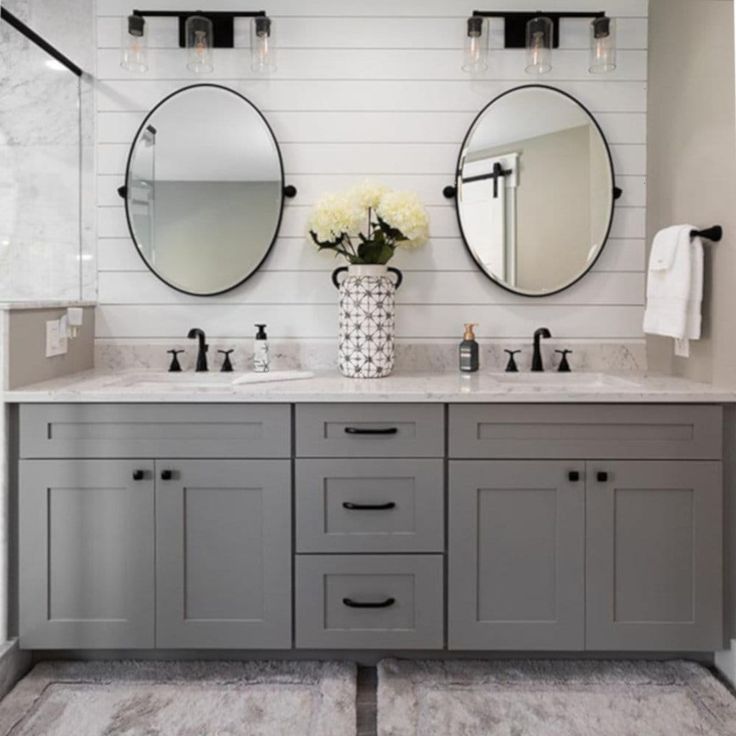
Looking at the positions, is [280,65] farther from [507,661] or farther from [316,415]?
[507,661]

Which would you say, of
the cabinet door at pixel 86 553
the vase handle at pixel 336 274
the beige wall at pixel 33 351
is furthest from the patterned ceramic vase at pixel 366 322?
the beige wall at pixel 33 351

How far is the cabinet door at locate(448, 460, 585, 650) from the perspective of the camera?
1.92 m

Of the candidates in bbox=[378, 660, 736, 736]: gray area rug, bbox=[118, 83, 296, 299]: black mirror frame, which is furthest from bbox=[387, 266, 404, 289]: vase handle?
bbox=[378, 660, 736, 736]: gray area rug

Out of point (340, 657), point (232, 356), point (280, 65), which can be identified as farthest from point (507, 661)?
point (280, 65)

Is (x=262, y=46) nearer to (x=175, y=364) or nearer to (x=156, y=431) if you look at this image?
(x=175, y=364)

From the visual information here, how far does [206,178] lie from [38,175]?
0.58 m

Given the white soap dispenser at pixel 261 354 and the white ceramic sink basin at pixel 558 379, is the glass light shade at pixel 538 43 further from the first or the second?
the white soap dispenser at pixel 261 354

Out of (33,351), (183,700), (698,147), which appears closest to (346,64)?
(698,147)

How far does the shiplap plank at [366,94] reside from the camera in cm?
248

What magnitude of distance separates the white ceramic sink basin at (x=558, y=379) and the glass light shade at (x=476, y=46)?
46.6 inches

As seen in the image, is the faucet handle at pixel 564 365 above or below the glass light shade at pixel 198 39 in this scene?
below

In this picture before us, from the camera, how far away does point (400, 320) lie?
8.29 feet

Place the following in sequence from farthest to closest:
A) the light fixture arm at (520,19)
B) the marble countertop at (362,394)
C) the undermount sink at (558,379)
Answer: the light fixture arm at (520,19) < the undermount sink at (558,379) < the marble countertop at (362,394)

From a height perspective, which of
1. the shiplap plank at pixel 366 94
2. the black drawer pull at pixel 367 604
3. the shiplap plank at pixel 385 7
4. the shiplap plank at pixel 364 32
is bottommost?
the black drawer pull at pixel 367 604
